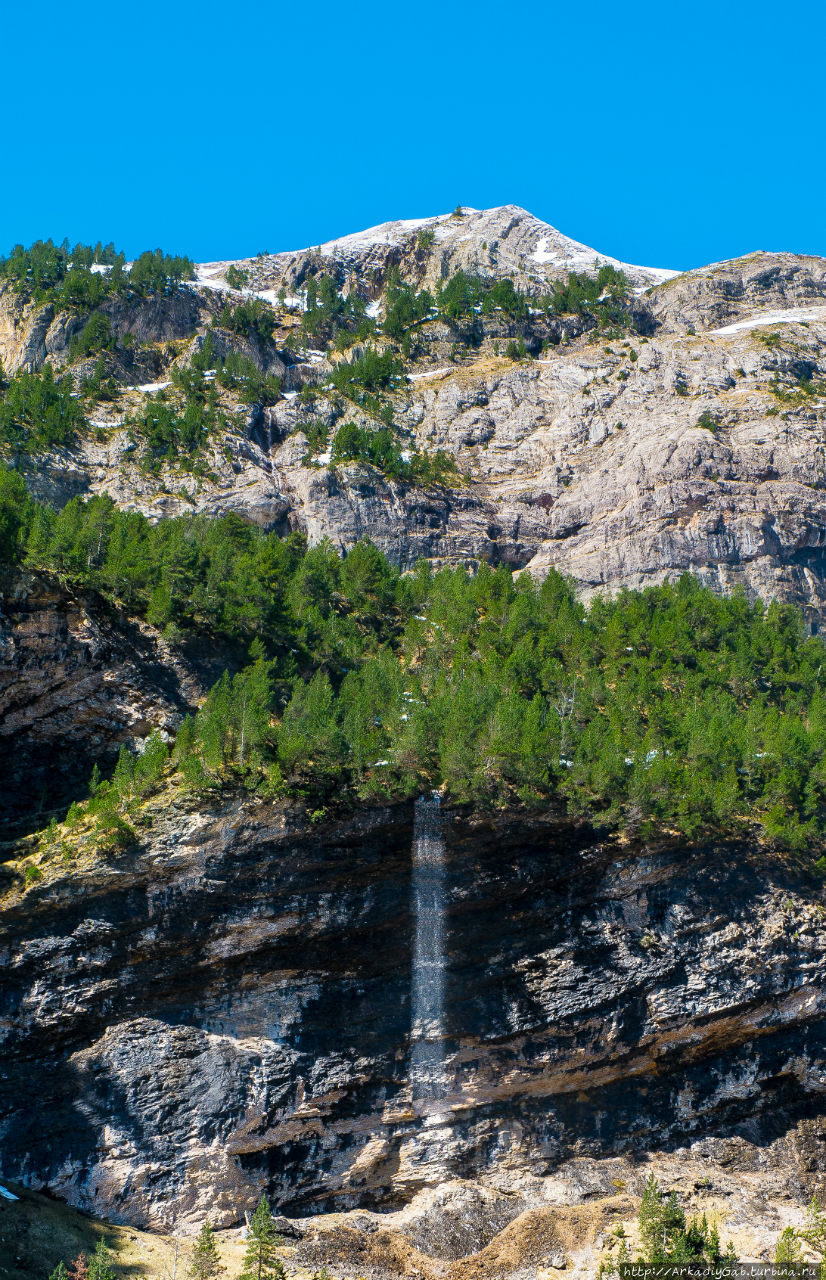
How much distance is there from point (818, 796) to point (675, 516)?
43.7m

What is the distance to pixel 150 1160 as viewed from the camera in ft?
145

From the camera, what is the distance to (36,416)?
296 ft

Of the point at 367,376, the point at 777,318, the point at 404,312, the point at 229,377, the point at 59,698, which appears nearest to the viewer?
the point at 59,698

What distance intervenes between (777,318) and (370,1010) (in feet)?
324

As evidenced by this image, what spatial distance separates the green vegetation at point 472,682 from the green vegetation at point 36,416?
778 inches

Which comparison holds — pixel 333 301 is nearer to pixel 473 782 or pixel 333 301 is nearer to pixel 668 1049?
pixel 473 782

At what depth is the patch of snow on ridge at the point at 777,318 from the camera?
386 feet

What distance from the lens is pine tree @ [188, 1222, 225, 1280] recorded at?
39719 mm

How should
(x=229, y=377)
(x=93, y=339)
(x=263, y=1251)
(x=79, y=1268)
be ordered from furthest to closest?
1. (x=93, y=339)
2. (x=229, y=377)
3. (x=263, y=1251)
4. (x=79, y=1268)

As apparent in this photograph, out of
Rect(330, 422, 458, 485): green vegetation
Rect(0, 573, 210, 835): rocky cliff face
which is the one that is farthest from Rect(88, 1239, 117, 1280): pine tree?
Rect(330, 422, 458, 485): green vegetation

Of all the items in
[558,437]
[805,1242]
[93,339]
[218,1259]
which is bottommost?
[805,1242]

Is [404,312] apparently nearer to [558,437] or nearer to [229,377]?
[229,377]

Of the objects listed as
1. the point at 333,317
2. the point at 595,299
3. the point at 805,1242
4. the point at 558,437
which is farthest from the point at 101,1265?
the point at 595,299

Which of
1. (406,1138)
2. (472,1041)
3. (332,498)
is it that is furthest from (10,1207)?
(332,498)
